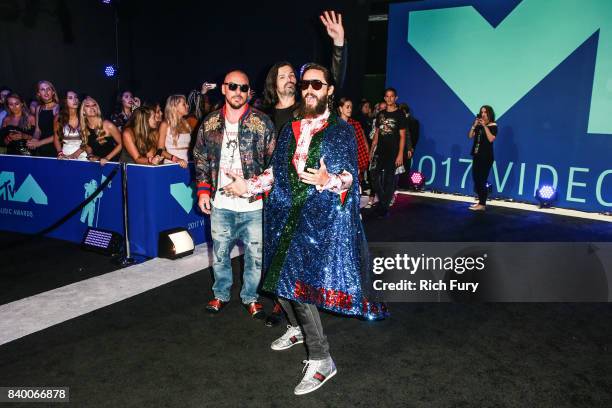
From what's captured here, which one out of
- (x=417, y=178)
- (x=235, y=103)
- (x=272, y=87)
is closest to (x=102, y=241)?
(x=235, y=103)

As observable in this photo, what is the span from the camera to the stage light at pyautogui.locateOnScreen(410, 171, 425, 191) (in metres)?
9.80

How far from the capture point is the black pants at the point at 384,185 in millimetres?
7269

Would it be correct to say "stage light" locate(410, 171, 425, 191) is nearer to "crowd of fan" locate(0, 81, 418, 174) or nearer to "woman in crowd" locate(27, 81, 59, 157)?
"crowd of fan" locate(0, 81, 418, 174)

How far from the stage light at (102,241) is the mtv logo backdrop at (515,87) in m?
6.54

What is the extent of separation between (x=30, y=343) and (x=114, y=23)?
37.8 ft

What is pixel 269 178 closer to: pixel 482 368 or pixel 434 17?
pixel 482 368

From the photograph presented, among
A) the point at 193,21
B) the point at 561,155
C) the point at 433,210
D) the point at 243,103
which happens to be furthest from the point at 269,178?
the point at 193,21

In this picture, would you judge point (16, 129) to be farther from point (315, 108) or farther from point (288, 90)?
point (315, 108)

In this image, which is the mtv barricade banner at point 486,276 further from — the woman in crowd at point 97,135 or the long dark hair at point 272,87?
the woman in crowd at point 97,135

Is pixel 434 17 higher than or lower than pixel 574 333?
higher

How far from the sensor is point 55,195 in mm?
5836

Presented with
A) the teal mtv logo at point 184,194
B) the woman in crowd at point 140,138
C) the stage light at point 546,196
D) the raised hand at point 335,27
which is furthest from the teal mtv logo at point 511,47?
the raised hand at point 335,27

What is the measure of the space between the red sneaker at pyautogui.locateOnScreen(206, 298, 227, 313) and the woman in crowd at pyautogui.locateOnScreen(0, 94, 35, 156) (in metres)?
4.75

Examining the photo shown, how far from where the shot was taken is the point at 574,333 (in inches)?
144
